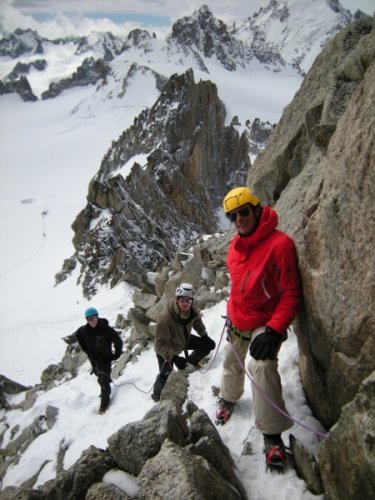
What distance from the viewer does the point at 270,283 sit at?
4.59 metres

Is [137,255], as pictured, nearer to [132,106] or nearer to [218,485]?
[218,485]

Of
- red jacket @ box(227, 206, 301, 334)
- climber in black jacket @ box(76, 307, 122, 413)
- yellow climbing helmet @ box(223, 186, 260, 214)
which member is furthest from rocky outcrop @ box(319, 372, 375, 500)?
climber in black jacket @ box(76, 307, 122, 413)

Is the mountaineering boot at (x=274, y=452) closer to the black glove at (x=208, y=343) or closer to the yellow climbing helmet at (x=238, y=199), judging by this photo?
the yellow climbing helmet at (x=238, y=199)

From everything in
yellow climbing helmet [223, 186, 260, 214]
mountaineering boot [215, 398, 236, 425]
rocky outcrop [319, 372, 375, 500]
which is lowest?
mountaineering boot [215, 398, 236, 425]

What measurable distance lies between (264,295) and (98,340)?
5666mm

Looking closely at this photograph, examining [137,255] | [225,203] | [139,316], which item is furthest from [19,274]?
[225,203]

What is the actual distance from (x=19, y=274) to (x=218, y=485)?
4166 centimetres

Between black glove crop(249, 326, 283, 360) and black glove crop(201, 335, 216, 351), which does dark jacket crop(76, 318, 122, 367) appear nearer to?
black glove crop(201, 335, 216, 351)

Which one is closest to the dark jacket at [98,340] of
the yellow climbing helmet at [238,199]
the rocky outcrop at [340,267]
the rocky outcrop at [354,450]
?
the rocky outcrop at [340,267]

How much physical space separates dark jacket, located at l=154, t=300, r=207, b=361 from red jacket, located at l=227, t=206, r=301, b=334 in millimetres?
2697

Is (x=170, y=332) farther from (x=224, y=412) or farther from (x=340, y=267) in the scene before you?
(x=340, y=267)

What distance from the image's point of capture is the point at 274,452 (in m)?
4.21

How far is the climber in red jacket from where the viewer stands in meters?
4.28

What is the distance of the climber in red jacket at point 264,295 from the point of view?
428 cm
